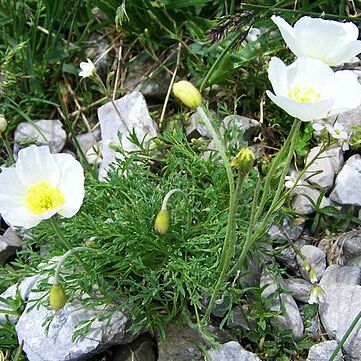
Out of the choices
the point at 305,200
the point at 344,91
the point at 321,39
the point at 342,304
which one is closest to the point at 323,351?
the point at 342,304

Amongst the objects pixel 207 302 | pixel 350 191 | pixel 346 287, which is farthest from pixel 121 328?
pixel 350 191

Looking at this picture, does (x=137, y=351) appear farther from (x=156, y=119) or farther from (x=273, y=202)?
(x=156, y=119)

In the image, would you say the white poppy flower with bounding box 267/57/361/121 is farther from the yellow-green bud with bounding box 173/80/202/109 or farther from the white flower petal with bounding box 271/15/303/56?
the yellow-green bud with bounding box 173/80/202/109

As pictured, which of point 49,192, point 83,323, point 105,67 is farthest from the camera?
point 105,67

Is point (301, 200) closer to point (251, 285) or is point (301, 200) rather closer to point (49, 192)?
point (251, 285)

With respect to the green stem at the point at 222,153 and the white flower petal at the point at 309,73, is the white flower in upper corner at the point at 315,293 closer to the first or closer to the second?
the green stem at the point at 222,153
